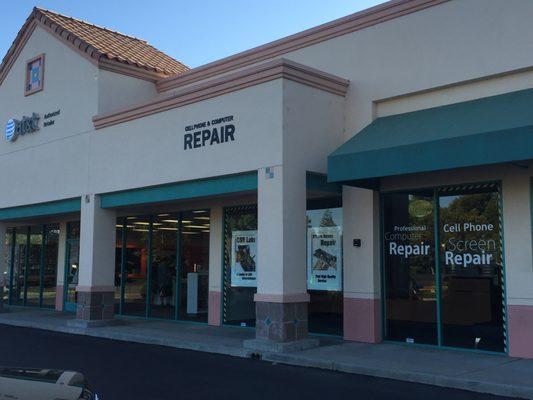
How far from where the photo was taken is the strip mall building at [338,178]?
11.5 m

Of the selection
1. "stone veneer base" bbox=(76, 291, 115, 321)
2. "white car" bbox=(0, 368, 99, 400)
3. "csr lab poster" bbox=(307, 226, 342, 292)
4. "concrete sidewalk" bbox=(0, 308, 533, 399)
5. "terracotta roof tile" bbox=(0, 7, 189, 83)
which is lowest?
"concrete sidewalk" bbox=(0, 308, 533, 399)

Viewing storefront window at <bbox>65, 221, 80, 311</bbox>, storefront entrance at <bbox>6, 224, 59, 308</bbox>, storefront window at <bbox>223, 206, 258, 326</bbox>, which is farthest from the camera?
storefront entrance at <bbox>6, 224, 59, 308</bbox>

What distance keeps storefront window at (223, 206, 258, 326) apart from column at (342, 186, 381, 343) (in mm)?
3118

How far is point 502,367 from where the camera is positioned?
10.1 meters

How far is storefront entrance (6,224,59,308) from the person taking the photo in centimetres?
2288

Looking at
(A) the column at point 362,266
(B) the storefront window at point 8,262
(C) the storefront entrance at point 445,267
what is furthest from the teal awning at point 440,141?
(B) the storefront window at point 8,262

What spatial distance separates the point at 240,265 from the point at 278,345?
15.6 feet

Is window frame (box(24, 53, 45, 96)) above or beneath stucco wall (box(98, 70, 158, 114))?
above

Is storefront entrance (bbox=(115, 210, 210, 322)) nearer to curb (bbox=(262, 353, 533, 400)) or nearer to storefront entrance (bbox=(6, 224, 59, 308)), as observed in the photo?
storefront entrance (bbox=(6, 224, 59, 308))

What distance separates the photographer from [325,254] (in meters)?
14.5

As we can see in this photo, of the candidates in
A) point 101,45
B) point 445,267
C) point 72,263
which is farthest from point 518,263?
point 72,263

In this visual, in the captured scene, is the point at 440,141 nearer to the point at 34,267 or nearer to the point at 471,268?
the point at 471,268

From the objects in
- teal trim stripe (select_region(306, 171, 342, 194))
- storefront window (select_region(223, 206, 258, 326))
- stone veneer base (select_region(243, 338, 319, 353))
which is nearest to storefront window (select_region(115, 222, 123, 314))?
storefront window (select_region(223, 206, 258, 326))

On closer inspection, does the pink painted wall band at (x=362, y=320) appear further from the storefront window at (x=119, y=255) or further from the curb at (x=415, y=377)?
the storefront window at (x=119, y=255)
